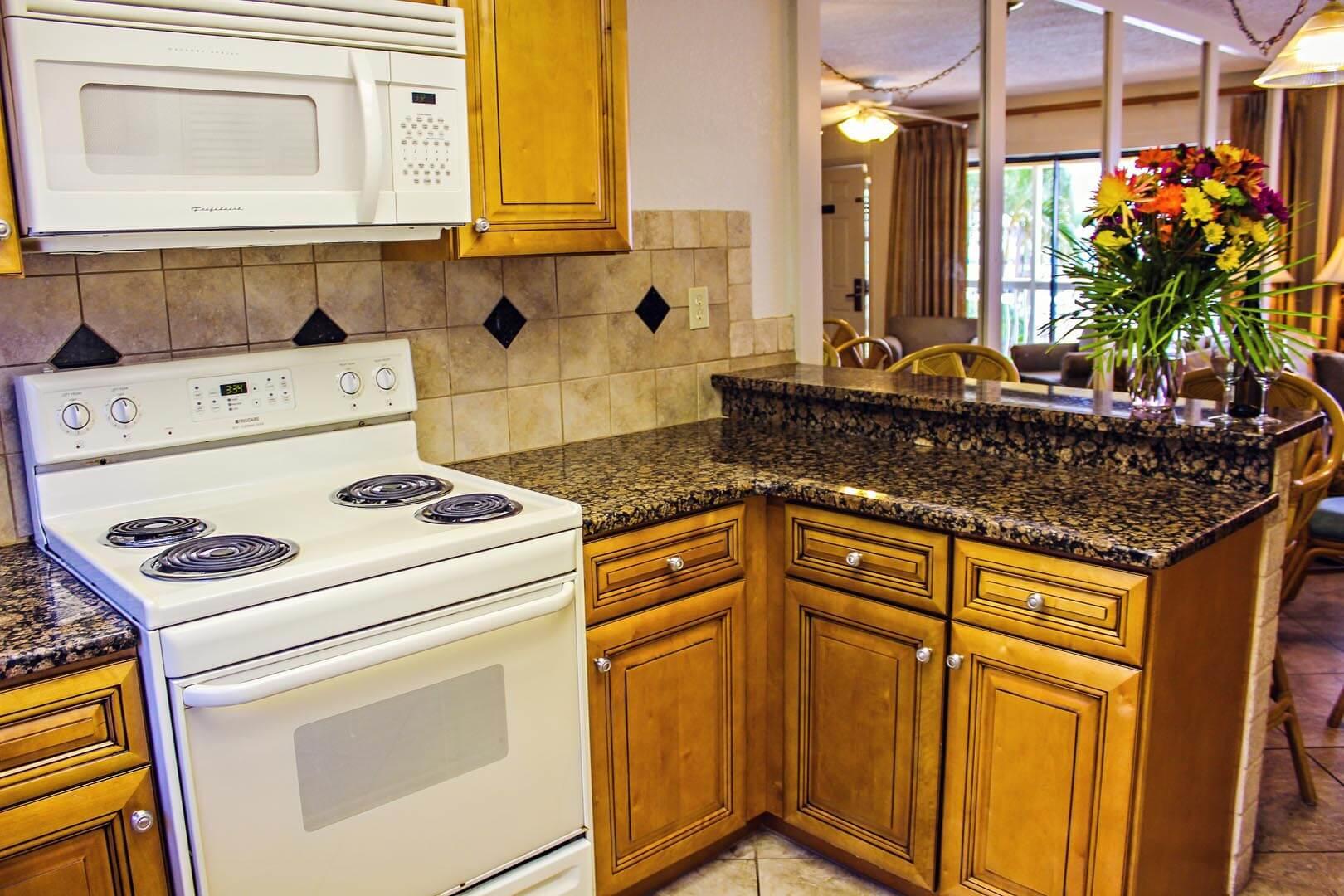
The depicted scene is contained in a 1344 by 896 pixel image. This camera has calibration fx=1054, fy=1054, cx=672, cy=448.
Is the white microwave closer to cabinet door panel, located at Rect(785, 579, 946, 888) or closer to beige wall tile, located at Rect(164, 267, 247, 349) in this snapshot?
beige wall tile, located at Rect(164, 267, 247, 349)

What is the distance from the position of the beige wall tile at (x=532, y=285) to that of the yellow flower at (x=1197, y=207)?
4.45ft

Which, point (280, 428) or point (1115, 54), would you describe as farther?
point (1115, 54)

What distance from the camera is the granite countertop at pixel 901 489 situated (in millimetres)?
1768

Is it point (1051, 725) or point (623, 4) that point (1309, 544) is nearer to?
point (1051, 725)

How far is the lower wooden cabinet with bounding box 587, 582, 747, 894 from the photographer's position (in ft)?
6.76

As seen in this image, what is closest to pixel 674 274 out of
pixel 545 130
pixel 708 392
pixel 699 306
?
pixel 699 306

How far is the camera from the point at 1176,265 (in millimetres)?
2045

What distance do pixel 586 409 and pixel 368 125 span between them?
39.9 inches

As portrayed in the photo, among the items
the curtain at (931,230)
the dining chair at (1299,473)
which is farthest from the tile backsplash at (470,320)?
the curtain at (931,230)

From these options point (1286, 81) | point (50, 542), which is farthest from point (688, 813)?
point (1286, 81)

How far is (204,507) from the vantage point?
6.34ft

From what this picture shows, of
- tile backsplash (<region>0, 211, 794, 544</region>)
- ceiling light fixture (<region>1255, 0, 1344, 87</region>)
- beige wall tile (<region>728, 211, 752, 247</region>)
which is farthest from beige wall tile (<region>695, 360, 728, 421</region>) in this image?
ceiling light fixture (<region>1255, 0, 1344, 87</region>)

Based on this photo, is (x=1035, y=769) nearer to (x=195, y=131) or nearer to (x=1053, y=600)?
(x=1053, y=600)

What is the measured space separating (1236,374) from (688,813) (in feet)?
Result: 4.68
